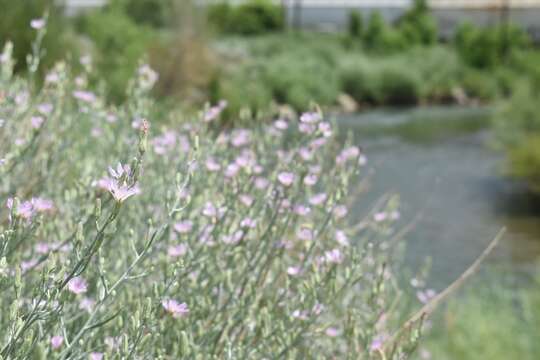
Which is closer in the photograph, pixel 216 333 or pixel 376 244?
pixel 216 333

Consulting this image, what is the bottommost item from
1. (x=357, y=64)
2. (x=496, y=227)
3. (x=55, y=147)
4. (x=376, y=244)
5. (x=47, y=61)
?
(x=357, y=64)

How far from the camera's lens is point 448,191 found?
37.5ft

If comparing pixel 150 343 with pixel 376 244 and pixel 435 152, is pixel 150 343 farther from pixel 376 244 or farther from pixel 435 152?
pixel 435 152

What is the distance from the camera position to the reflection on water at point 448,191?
8.19 m

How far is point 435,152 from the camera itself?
14.1m

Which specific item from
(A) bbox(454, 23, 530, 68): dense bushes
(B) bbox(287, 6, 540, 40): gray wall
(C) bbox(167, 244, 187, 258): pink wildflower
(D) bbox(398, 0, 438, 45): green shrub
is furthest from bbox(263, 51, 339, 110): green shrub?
(C) bbox(167, 244, 187, 258): pink wildflower

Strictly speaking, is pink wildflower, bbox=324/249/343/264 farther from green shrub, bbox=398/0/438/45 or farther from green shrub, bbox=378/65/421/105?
green shrub, bbox=398/0/438/45

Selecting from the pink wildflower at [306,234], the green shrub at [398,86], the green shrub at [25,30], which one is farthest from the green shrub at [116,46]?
the pink wildflower at [306,234]

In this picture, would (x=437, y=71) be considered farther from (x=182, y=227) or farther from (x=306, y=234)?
Result: (x=182, y=227)

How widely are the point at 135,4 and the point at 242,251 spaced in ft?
83.8

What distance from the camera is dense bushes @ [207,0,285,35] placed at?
3562cm

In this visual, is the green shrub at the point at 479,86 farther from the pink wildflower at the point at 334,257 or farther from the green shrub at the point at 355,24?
the pink wildflower at the point at 334,257

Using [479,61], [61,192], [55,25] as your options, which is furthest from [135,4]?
[61,192]

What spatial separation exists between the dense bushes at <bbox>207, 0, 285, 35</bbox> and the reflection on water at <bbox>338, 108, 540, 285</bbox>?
18218 mm
